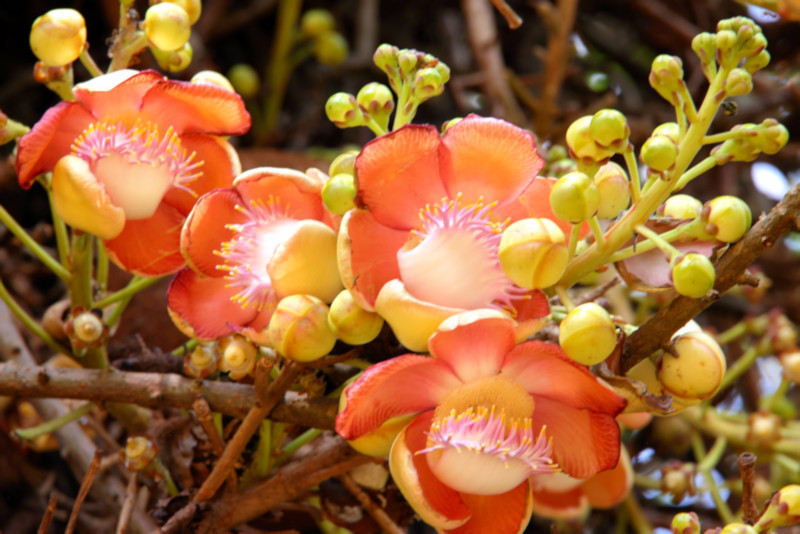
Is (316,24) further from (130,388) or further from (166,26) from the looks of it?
(130,388)

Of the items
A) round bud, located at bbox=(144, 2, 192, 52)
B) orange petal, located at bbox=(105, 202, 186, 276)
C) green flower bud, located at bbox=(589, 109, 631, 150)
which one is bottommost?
orange petal, located at bbox=(105, 202, 186, 276)

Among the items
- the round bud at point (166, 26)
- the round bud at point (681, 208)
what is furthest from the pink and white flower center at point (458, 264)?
the round bud at point (166, 26)

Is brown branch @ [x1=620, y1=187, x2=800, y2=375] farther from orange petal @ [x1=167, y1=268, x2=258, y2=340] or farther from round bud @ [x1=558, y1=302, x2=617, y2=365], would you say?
orange petal @ [x1=167, y1=268, x2=258, y2=340]

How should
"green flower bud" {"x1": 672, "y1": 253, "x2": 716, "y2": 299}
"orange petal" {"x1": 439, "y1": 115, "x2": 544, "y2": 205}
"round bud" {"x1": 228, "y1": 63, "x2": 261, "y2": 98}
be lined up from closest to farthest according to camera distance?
"green flower bud" {"x1": 672, "y1": 253, "x2": 716, "y2": 299}, "orange petal" {"x1": 439, "y1": 115, "x2": 544, "y2": 205}, "round bud" {"x1": 228, "y1": 63, "x2": 261, "y2": 98}

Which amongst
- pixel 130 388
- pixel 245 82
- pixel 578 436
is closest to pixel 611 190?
pixel 578 436

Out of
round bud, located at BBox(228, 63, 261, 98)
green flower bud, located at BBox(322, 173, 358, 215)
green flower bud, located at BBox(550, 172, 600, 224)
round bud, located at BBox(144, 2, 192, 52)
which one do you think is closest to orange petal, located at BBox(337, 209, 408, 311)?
green flower bud, located at BBox(322, 173, 358, 215)

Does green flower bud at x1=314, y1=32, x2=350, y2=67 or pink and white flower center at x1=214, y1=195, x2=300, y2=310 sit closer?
pink and white flower center at x1=214, y1=195, x2=300, y2=310

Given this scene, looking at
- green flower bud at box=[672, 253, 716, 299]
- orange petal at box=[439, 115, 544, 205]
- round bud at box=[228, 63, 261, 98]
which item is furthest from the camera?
round bud at box=[228, 63, 261, 98]

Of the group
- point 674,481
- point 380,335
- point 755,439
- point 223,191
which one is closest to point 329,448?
point 380,335
